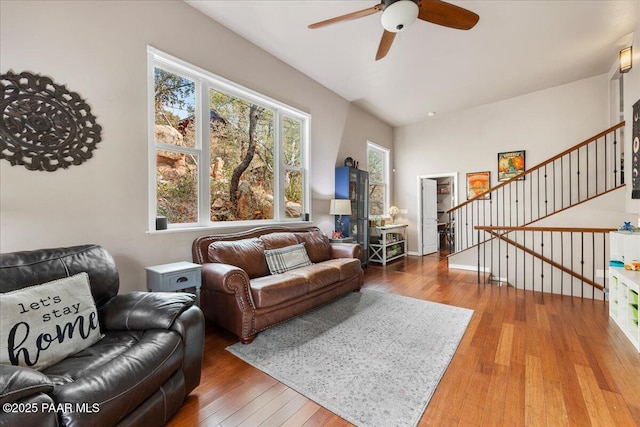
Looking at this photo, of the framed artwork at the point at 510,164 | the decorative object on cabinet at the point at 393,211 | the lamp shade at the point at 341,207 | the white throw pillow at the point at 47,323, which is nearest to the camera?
the white throw pillow at the point at 47,323

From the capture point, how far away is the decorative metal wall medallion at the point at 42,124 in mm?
1947

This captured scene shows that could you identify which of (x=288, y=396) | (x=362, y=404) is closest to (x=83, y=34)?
(x=288, y=396)

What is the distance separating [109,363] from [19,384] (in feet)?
1.11

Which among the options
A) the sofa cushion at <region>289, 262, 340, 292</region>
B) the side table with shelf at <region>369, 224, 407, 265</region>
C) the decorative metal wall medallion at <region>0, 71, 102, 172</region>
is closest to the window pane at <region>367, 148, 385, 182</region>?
the side table with shelf at <region>369, 224, 407, 265</region>

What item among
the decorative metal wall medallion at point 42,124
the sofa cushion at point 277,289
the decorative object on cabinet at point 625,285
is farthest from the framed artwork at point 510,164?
the decorative metal wall medallion at point 42,124

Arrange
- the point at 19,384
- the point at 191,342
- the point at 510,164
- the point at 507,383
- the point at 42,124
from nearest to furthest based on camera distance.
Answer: the point at 19,384
the point at 191,342
the point at 507,383
the point at 42,124
the point at 510,164

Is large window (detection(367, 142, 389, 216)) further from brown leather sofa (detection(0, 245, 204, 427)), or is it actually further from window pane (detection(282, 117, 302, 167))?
brown leather sofa (detection(0, 245, 204, 427))

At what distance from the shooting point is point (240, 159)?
12.2 feet

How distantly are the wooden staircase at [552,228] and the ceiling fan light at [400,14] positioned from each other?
3.42 metres

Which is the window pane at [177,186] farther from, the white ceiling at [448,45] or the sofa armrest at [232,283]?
the white ceiling at [448,45]

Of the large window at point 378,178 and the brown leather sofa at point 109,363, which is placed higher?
the large window at point 378,178

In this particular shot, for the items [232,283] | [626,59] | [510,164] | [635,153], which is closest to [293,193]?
[232,283]

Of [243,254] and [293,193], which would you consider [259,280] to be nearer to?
[243,254]

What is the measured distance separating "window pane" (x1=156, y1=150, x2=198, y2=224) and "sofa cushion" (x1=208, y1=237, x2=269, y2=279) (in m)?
0.51
